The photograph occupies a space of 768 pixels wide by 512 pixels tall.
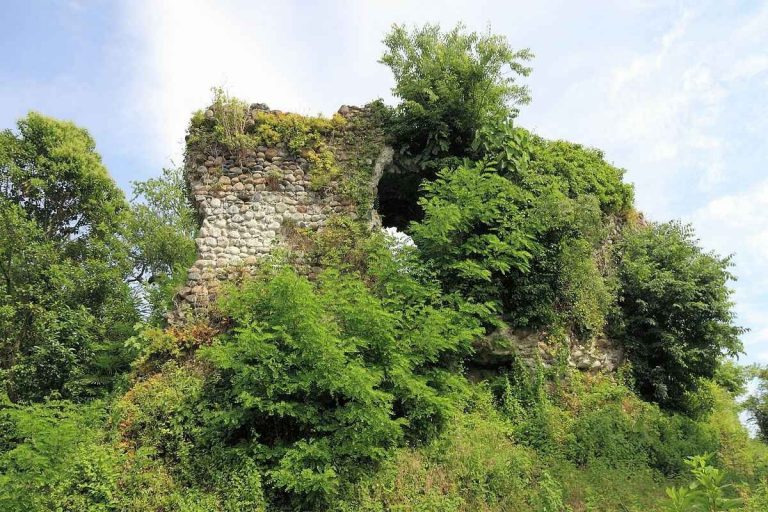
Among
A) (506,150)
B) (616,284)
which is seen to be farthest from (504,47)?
(616,284)

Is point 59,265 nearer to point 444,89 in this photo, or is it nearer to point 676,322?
point 444,89

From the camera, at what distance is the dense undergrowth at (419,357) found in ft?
20.9

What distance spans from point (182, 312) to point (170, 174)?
14044 millimetres

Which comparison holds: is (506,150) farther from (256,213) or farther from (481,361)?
(256,213)

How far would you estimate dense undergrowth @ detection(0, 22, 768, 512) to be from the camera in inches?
251

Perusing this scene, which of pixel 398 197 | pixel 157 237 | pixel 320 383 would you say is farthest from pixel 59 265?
pixel 320 383

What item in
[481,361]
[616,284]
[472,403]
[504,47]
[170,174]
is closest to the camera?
[472,403]

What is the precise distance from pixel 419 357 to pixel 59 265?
39.5 feet

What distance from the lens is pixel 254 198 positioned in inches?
386

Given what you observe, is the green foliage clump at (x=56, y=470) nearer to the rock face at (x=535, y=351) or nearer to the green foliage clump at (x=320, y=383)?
the green foliage clump at (x=320, y=383)

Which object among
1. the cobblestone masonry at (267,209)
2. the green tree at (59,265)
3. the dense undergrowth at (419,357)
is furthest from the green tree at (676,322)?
the green tree at (59,265)

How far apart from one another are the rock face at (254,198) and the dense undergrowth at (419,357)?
0.78 ft

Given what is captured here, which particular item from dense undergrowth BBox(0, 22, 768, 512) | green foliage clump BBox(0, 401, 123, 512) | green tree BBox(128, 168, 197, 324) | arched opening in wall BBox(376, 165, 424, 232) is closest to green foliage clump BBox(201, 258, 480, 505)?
dense undergrowth BBox(0, 22, 768, 512)

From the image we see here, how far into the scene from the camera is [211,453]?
21.9 feet
